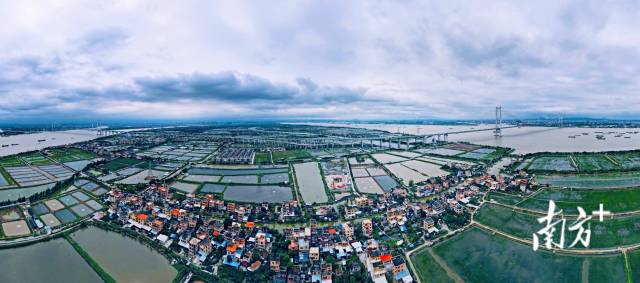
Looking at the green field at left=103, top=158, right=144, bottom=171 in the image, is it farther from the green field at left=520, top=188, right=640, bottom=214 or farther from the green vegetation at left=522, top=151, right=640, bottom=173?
the green vegetation at left=522, top=151, right=640, bottom=173

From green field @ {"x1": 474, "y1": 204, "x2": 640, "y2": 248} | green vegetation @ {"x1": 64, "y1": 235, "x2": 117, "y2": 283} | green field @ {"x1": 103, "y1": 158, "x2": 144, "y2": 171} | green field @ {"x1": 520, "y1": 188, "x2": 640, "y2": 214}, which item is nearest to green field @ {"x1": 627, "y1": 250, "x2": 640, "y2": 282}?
green field @ {"x1": 474, "y1": 204, "x2": 640, "y2": 248}

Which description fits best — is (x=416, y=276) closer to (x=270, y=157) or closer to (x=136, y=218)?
(x=136, y=218)

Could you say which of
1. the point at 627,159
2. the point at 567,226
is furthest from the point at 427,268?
the point at 627,159

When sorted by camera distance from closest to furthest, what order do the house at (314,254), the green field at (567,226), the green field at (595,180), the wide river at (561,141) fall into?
1. the house at (314,254)
2. the green field at (567,226)
3. the green field at (595,180)
4. the wide river at (561,141)

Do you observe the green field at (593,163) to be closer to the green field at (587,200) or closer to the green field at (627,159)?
the green field at (627,159)

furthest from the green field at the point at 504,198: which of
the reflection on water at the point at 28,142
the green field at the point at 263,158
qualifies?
the reflection on water at the point at 28,142

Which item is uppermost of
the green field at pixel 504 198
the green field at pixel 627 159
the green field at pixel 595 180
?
the green field at pixel 627 159
